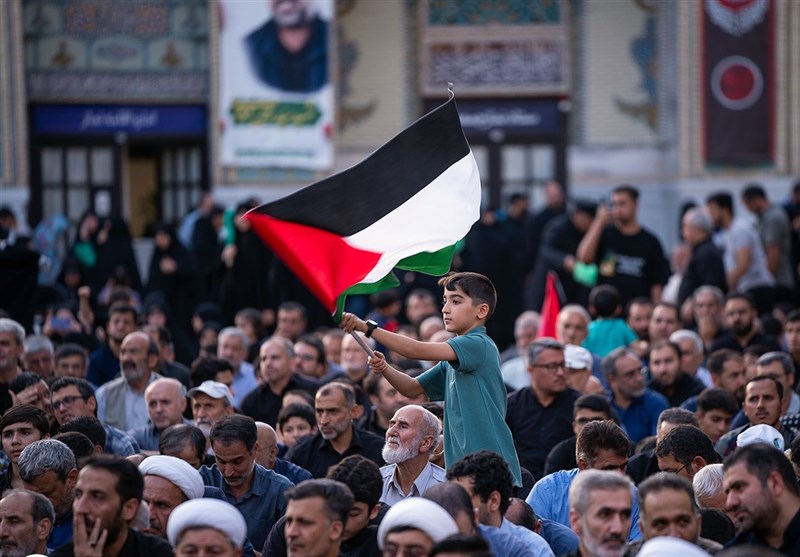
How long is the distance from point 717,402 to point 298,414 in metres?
2.36

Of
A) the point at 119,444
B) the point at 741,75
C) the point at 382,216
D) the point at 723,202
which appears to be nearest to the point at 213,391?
the point at 119,444

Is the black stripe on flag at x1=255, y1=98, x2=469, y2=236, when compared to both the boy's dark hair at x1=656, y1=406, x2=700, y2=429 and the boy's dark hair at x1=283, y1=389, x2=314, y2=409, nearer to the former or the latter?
the boy's dark hair at x1=656, y1=406, x2=700, y2=429

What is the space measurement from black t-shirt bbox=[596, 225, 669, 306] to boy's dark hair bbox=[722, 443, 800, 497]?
7.99 metres

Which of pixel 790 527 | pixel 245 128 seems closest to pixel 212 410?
pixel 790 527

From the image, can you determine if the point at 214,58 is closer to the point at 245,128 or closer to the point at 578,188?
the point at 245,128

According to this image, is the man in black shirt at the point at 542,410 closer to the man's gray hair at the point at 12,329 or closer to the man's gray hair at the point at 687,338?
the man's gray hair at the point at 687,338

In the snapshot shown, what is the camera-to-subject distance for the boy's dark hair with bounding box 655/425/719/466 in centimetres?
742

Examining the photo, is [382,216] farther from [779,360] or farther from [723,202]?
[723,202]

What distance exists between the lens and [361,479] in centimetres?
655

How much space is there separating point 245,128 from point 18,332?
1059cm

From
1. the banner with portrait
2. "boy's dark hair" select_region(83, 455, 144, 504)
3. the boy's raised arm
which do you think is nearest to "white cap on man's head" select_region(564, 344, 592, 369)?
the boy's raised arm

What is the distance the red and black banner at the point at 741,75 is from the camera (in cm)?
2128

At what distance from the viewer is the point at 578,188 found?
22062mm

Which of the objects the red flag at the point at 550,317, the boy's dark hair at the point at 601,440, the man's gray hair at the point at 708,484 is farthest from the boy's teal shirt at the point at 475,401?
the red flag at the point at 550,317
